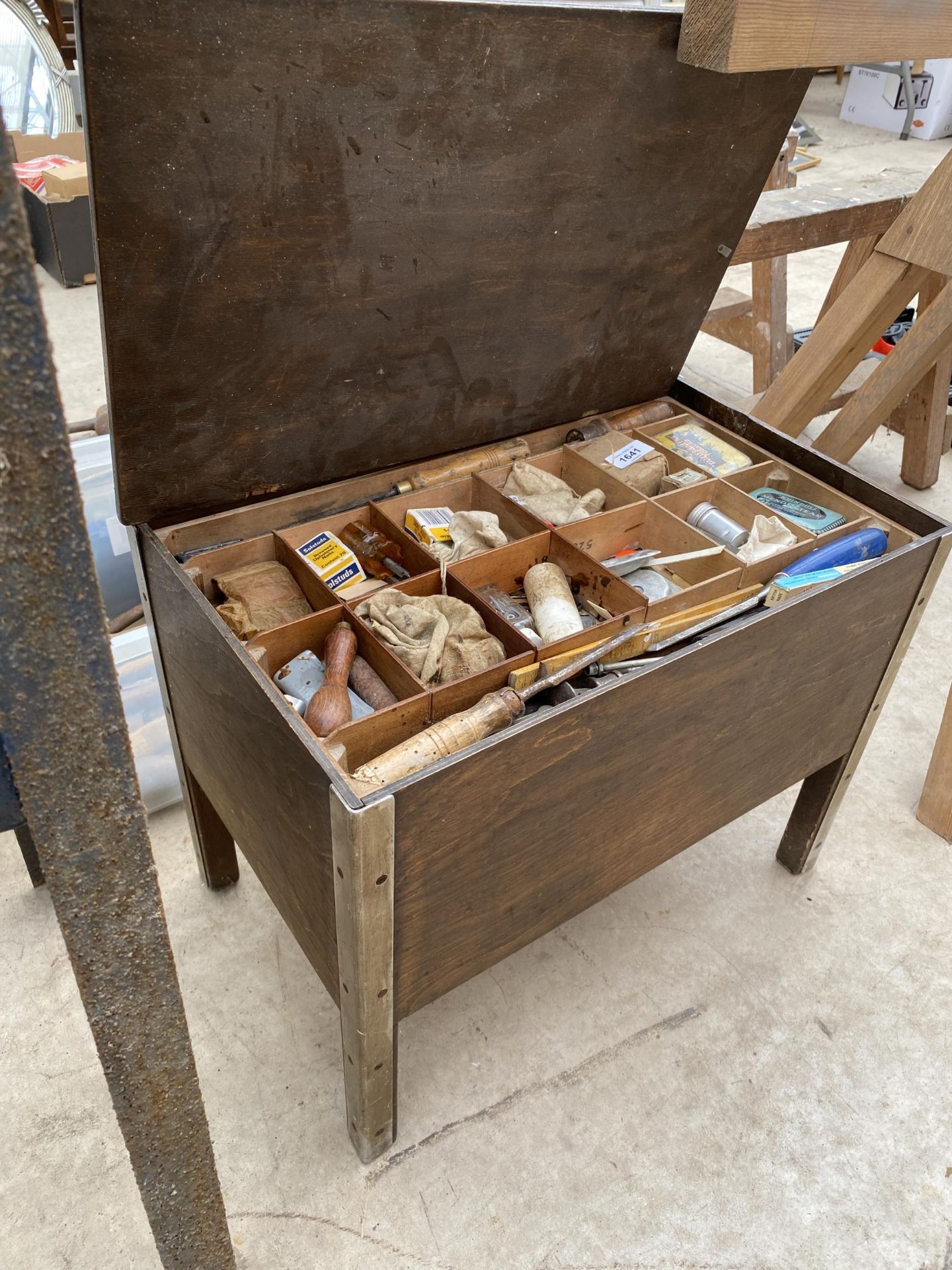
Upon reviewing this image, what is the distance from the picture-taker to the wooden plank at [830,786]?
163 centimetres

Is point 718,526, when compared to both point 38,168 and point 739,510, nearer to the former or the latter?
point 739,510

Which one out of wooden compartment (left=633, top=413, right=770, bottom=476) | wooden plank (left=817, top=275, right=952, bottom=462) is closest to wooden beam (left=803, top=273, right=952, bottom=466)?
wooden plank (left=817, top=275, right=952, bottom=462)

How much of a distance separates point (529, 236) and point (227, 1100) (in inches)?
56.6

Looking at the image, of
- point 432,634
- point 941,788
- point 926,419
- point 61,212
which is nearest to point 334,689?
point 432,634

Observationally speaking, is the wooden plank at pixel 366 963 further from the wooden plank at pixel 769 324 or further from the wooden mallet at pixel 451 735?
the wooden plank at pixel 769 324

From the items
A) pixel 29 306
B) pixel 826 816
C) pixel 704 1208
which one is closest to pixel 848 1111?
pixel 704 1208

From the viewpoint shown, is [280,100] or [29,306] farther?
[280,100]

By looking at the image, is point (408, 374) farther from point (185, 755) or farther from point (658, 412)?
point (185, 755)

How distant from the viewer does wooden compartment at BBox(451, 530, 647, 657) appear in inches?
55.6

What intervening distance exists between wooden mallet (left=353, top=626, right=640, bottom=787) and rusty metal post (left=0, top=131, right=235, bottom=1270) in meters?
0.37

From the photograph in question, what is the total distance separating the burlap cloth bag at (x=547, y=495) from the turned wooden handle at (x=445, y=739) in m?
0.50

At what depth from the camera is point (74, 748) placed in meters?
0.62

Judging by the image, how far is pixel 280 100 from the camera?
999mm

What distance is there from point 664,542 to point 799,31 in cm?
75
